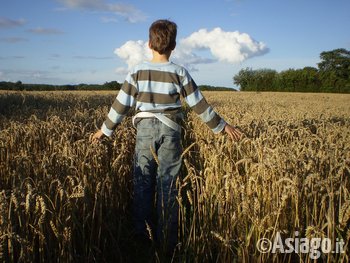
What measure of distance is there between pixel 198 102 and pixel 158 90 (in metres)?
0.46

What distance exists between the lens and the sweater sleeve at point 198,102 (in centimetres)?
340

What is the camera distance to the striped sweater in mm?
3355

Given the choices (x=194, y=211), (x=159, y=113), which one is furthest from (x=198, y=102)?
(x=194, y=211)

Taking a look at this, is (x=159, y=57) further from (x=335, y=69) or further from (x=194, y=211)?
(x=335, y=69)

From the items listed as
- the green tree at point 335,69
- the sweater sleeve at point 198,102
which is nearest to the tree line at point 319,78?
the green tree at point 335,69

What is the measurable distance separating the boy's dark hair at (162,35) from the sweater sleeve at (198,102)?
0.38m

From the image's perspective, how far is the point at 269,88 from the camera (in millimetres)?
63969

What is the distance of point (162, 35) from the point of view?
324 centimetres

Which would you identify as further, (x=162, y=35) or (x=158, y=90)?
(x=158, y=90)

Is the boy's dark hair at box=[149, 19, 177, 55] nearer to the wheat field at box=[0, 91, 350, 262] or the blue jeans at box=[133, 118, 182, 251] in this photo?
the blue jeans at box=[133, 118, 182, 251]

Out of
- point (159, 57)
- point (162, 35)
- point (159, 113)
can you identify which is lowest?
point (159, 113)

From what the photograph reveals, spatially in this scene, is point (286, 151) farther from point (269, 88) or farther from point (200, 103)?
point (269, 88)

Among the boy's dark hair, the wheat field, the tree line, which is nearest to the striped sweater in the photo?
the boy's dark hair

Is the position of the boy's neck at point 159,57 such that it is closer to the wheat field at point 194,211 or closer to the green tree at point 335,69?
the wheat field at point 194,211
